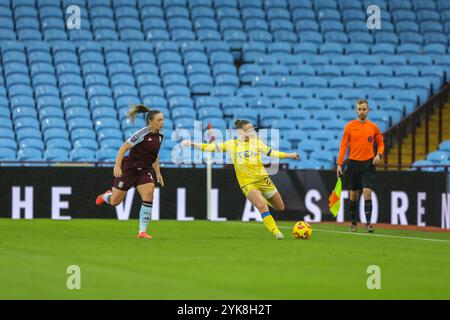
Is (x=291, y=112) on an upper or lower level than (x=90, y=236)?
upper

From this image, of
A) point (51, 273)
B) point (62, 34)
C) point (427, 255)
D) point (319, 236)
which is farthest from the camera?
point (62, 34)

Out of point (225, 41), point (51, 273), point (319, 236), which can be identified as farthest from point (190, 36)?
point (51, 273)

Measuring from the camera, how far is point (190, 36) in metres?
31.0

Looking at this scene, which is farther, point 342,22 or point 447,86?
point 342,22

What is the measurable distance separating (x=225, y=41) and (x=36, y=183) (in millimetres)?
9999

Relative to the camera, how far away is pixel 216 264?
11734 millimetres

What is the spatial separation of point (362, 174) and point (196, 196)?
5.83 m

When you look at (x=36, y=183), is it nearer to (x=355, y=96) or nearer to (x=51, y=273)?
(x=355, y=96)

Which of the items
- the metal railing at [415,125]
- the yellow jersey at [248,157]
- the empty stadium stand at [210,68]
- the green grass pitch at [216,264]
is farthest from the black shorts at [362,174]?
the metal railing at [415,125]

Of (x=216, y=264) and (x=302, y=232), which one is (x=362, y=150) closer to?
(x=302, y=232)

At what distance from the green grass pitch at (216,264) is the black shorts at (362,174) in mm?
1044

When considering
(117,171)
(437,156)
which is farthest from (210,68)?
(117,171)

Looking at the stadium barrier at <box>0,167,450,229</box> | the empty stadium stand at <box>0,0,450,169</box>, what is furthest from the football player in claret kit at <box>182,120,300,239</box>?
the empty stadium stand at <box>0,0,450,169</box>

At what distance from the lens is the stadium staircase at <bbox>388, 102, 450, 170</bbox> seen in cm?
2741
